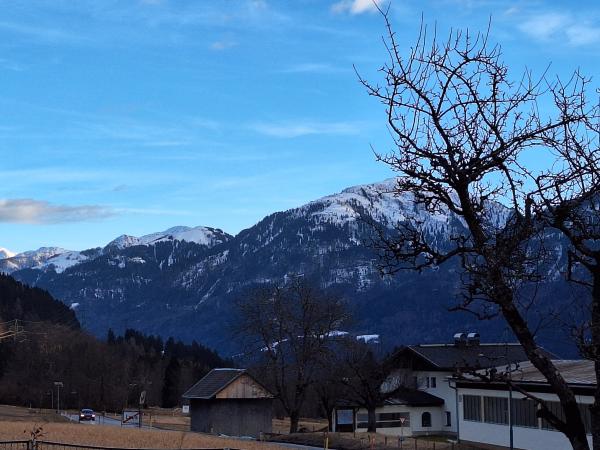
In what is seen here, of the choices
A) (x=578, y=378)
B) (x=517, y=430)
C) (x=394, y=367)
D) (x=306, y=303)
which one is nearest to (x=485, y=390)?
(x=517, y=430)

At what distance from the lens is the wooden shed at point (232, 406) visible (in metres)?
68.8

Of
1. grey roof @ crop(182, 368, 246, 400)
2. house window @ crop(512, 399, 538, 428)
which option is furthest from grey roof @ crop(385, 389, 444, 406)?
house window @ crop(512, 399, 538, 428)

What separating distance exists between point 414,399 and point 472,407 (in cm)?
2497

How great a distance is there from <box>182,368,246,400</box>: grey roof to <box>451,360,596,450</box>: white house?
74.5 feet

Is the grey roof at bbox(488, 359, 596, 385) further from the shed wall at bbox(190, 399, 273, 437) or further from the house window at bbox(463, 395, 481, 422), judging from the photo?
the shed wall at bbox(190, 399, 273, 437)

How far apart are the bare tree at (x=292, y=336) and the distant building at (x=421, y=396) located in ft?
16.7

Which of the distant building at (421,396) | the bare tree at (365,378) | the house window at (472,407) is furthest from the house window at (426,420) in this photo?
the house window at (472,407)

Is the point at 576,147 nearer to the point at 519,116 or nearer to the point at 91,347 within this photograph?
the point at 519,116

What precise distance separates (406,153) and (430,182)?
1.52 ft

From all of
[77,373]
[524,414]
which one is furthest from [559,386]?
[77,373]

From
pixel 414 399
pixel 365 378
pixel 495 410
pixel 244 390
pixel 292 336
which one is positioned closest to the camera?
pixel 495 410

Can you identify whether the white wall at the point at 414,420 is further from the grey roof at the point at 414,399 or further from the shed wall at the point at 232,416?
the shed wall at the point at 232,416

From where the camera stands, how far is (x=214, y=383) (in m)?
70.7

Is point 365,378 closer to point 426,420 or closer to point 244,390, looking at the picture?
point 426,420
